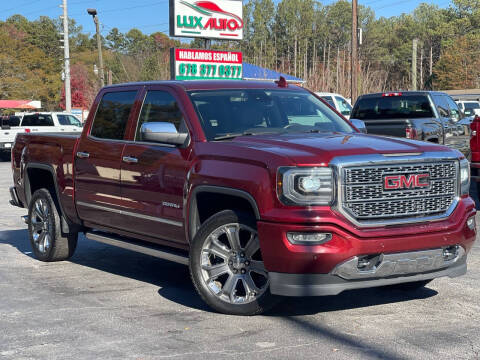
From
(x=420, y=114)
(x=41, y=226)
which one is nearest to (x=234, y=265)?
(x=41, y=226)

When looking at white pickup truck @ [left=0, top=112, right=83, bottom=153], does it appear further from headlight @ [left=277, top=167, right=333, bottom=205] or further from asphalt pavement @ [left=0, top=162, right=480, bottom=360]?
headlight @ [left=277, top=167, right=333, bottom=205]

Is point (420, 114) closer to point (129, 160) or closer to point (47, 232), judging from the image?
point (47, 232)

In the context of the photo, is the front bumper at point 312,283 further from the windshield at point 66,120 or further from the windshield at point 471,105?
the windshield at point 471,105

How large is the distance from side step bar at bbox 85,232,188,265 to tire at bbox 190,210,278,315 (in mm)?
344

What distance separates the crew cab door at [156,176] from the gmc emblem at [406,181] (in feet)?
5.47

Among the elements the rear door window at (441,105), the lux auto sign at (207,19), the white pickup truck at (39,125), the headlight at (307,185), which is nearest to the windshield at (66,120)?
the white pickup truck at (39,125)

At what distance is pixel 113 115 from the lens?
778 cm

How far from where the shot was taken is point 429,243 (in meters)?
5.74

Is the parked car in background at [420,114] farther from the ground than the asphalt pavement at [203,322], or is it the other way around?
the parked car in background at [420,114]

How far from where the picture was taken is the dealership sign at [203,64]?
1313 inches

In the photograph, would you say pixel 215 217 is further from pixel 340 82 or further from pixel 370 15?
pixel 370 15

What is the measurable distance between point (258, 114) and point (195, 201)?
1108 mm

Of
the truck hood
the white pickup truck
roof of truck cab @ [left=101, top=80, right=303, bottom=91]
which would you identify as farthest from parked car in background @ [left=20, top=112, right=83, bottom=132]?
the truck hood

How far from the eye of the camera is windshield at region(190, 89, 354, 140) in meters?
6.66
